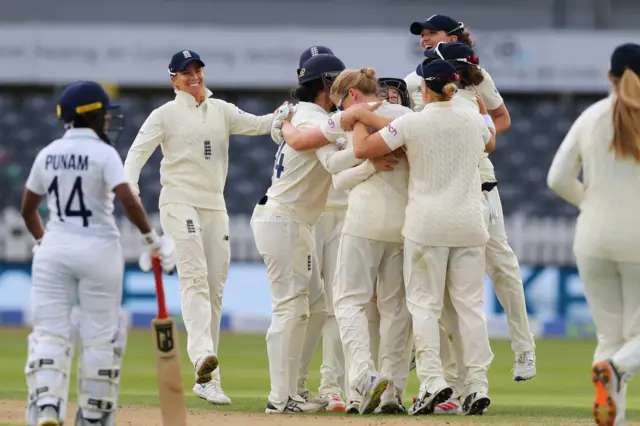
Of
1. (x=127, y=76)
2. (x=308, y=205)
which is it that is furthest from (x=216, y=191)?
(x=127, y=76)

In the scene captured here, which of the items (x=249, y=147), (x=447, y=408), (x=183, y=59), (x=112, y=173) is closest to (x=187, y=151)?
(x=183, y=59)

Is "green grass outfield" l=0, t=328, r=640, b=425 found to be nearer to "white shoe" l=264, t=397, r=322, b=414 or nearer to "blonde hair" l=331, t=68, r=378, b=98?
"white shoe" l=264, t=397, r=322, b=414

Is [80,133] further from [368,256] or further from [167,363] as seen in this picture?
[368,256]

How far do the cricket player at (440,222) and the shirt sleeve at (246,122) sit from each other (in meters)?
1.71

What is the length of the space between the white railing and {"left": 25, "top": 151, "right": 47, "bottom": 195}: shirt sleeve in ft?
36.0

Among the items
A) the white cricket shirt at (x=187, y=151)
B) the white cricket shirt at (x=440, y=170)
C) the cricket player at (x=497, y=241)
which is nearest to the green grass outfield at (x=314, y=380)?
the cricket player at (x=497, y=241)

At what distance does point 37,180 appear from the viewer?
244 inches

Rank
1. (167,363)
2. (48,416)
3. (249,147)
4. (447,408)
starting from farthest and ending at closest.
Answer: (249,147) < (447,408) < (167,363) < (48,416)

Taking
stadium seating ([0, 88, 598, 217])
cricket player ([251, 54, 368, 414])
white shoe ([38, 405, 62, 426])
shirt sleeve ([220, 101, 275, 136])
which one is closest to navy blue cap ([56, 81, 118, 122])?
white shoe ([38, 405, 62, 426])

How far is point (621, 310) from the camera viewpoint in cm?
622

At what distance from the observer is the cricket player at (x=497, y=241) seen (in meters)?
8.41

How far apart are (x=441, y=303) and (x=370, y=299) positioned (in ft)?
1.47

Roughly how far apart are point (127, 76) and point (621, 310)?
49.4 ft

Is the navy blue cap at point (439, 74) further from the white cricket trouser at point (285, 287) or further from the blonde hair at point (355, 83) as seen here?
the white cricket trouser at point (285, 287)
